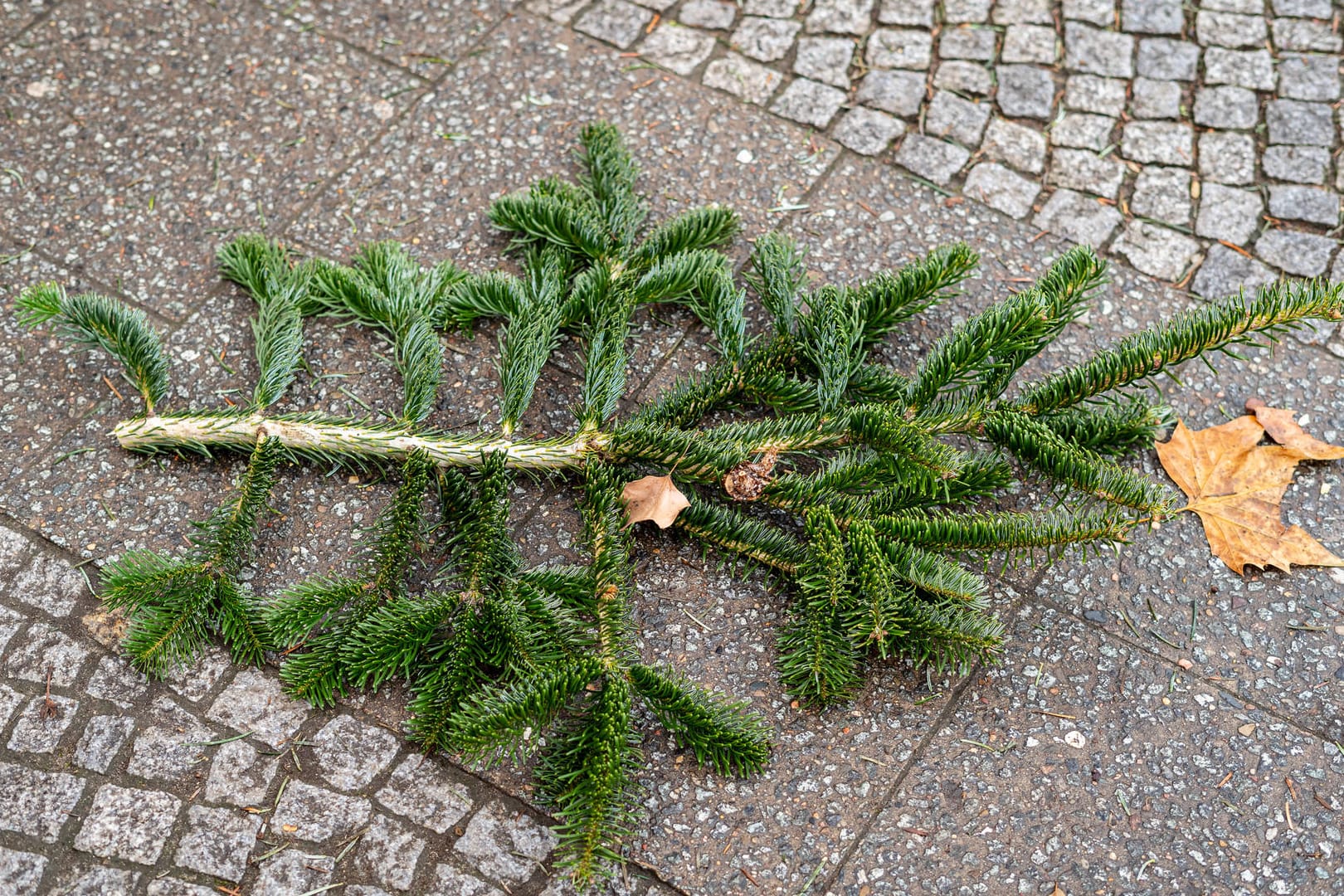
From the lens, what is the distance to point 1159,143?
368 centimetres

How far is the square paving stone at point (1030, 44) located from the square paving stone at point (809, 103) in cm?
66

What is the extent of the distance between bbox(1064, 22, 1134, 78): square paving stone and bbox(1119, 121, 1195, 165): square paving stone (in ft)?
0.84

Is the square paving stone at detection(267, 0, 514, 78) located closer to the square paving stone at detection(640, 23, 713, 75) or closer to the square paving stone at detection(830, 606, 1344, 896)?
the square paving stone at detection(640, 23, 713, 75)

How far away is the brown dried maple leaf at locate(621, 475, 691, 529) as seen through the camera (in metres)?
2.58

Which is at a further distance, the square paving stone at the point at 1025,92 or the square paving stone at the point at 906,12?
the square paving stone at the point at 906,12

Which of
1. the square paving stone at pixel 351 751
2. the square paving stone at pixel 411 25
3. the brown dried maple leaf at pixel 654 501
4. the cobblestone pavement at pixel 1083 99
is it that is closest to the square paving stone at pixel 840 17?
the cobblestone pavement at pixel 1083 99

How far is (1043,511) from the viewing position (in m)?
2.80

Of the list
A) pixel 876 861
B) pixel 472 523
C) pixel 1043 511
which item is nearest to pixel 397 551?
pixel 472 523

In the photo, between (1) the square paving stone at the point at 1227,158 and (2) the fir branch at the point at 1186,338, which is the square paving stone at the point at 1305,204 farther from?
(2) the fir branch at the point at 1186,338

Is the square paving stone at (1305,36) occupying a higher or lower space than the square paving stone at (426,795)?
higher

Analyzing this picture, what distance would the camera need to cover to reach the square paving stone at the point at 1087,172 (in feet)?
11.7

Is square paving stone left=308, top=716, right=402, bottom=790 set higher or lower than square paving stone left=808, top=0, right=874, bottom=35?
lower

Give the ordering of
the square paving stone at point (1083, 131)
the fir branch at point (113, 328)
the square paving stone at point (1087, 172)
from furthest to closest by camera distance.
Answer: the square paving stone at point (1083, 131), the square paving stone at point (1087, 172), the fir branch at point (113, 328)

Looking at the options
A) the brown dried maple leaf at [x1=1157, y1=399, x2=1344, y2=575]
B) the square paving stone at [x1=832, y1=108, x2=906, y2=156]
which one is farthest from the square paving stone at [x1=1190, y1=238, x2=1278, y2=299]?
the square paving stone at [x1=832, y1=108, x2=906, y2=156]
